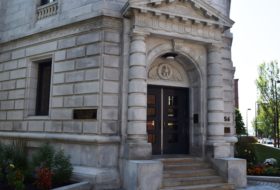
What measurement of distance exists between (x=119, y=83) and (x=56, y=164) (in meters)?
3.71

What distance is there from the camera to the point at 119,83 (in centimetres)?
1169

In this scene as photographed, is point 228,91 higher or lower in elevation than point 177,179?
higher

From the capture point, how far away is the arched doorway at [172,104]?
13.1 meters

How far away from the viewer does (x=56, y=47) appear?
1312 centimetres

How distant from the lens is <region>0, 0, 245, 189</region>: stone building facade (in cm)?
1127

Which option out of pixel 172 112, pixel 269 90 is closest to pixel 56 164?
pixel 172 112

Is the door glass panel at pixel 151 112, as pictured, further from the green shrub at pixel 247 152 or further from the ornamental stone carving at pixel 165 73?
the green shrub at pixel 247 152

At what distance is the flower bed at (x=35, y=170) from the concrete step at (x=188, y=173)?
3.50m

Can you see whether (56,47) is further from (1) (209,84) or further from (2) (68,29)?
(1) (209,84)

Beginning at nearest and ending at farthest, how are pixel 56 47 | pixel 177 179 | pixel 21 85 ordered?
pixel 177 179 → pixel 56 47 → pixel 21 85

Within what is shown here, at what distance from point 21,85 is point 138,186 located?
779cm

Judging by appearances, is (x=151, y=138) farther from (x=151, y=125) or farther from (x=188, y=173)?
(x=188, y=173)

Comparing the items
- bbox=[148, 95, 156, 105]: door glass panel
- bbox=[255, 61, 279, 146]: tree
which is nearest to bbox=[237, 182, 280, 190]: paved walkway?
bbox=[148, 95, 156, 105]: door glass panel

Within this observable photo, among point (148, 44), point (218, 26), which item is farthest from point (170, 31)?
point (218, 26)
